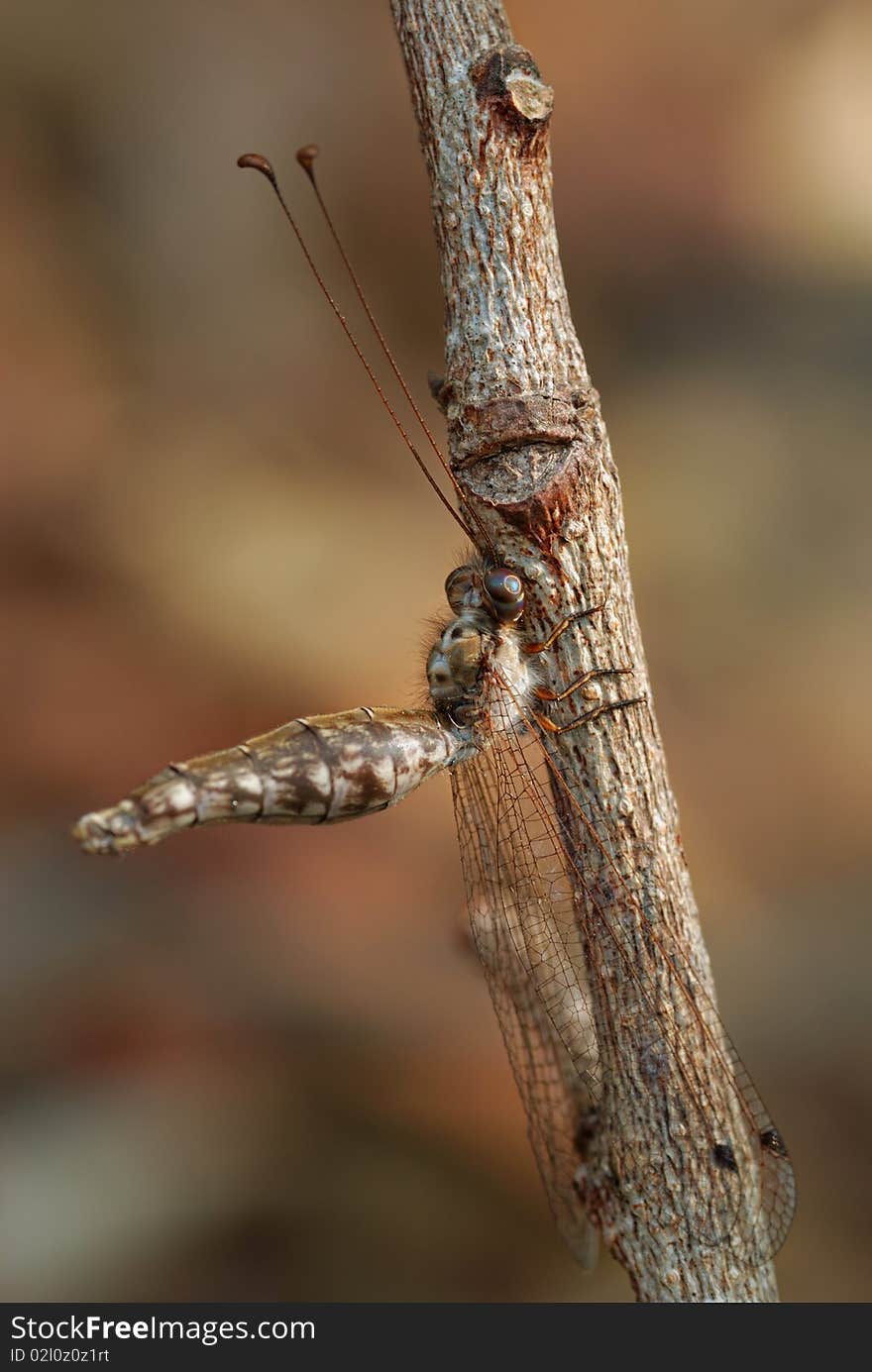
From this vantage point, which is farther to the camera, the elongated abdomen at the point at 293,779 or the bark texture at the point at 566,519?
the bark texture at the point at 566,519

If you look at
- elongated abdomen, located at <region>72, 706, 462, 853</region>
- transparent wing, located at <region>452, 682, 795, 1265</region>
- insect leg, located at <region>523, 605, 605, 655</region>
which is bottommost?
transparent wing, located at <region>452, 682, 795, 1265</region>

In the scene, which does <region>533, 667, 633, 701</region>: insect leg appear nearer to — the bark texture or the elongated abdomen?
the bark texture

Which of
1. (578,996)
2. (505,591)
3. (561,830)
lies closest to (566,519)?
(505,591)

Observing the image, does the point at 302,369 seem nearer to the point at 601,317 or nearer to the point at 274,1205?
the point at 601,317

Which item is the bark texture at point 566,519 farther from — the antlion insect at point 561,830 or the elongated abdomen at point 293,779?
the elongated abdomen at point 293,779

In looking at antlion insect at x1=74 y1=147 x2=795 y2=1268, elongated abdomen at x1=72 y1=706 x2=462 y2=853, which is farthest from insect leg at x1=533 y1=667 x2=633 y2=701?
elongated abdomen at x1=72 y1=706 x2=462 y2=853

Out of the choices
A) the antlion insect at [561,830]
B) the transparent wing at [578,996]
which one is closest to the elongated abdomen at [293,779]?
the antlion insect at [561,830]
